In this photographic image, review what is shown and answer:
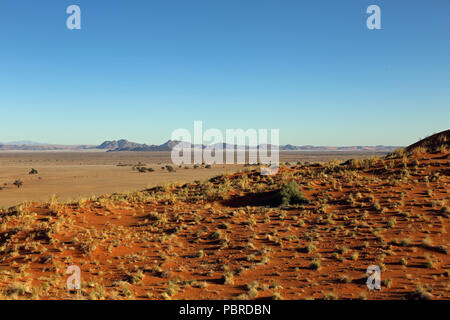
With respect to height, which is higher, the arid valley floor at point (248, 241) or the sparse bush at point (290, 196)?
the sparse bush at point (290, 196)

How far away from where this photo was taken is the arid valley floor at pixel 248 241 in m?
8.67

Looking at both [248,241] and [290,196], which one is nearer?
[248,241]

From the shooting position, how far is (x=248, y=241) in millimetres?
12234

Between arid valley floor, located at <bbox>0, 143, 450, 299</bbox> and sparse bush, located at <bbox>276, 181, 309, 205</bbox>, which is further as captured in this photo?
sparse bush, located at <bbox>276, 181, 309, 205</bbox>

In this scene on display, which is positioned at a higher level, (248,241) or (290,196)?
(290,196)

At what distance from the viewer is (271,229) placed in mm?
13328

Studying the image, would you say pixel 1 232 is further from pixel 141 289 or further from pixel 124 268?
pixel 141 289

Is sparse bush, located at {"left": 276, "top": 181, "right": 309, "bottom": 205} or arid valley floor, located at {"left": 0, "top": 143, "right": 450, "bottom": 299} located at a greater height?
sparse bush, located at {"left": 276, "top": 181, "right": 309, "bottom": 205}

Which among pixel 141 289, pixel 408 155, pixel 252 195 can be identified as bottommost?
pixel 141 289

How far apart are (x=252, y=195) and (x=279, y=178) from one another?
3.78 m

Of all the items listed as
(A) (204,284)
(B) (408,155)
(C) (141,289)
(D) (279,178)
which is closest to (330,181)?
(D) (279,178)

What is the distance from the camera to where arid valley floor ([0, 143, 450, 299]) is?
341 inches

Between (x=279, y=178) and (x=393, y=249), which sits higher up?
(x=279, y=178)
